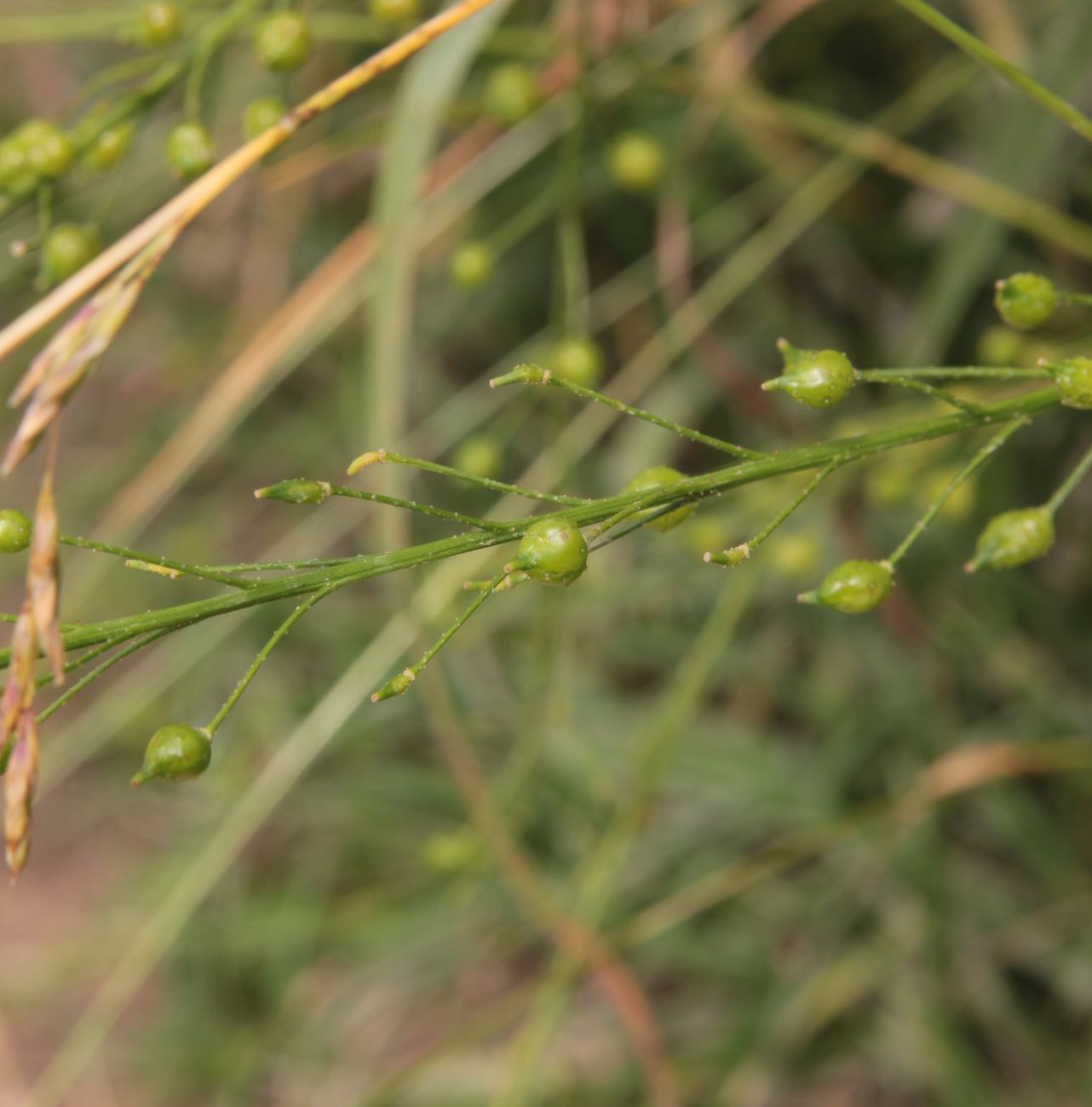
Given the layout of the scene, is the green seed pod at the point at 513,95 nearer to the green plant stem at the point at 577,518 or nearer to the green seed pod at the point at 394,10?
the green seed pod at the point at 394,10

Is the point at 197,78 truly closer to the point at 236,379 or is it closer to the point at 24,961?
the point at 236,379

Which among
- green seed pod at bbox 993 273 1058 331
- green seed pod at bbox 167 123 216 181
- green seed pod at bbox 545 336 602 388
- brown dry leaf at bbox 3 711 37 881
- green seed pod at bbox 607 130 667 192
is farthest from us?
green seed pod at bbox 607 130 667 192

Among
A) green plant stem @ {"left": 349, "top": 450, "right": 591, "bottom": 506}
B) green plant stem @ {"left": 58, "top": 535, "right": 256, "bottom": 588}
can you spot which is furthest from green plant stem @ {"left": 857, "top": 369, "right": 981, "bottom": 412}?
green plant stem @ {"left": 58, "top": 535, "right": 256, "bottom": 588}

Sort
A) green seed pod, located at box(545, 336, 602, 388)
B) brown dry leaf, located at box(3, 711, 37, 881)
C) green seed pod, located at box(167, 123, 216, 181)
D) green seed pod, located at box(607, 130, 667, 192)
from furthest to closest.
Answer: green seed pod, located at box(607, 130, 667, 192) → green seed pod, located at box(545, 336, 602, 388) → green seed pod, located at box(167, 123, 216, 181) → brown dry leaf, located at box(3, 711, 37, 881)

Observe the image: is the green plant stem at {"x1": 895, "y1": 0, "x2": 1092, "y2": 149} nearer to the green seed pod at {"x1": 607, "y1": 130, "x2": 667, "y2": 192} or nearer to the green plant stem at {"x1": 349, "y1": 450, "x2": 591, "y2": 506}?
the green plant stem at {"x1": 349, "y1": 450, "x2": 591, "y2": 506}

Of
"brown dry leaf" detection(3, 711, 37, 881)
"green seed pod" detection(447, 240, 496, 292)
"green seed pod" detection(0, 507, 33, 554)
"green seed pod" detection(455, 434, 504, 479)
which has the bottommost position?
"green seed pod" detection(455, 434, 504, 479)

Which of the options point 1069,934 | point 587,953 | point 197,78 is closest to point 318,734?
point 587,953

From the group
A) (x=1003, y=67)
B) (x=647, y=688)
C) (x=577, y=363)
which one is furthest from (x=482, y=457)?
(x=647, y=688)

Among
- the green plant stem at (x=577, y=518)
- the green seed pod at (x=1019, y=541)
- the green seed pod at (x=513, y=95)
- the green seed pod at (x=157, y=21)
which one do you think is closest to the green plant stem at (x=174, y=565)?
the green plant stem at (x=577, y=518)
